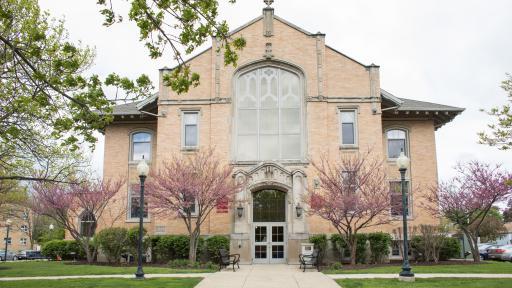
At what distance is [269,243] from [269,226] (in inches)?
34.3

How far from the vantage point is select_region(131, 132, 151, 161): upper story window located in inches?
1185

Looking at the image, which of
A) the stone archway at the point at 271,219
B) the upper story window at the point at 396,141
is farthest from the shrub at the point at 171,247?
the upper story window at the point at 396,141

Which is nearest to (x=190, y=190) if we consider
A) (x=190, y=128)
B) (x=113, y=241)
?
(x=113, y=241)

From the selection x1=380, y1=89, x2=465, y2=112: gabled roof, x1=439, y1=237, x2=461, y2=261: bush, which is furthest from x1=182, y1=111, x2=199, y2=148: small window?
x1=439, y1=237, x2=461, y2=261: bush

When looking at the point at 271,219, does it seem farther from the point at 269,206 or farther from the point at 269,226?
the point at 269,206

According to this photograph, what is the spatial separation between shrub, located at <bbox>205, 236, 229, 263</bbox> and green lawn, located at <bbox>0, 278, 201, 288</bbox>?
26.1 feet

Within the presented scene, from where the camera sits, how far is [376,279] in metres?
16.7

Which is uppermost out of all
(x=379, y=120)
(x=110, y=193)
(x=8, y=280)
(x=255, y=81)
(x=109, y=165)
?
(x=255, y=81)

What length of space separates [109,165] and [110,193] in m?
3.60

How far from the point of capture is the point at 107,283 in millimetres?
15867

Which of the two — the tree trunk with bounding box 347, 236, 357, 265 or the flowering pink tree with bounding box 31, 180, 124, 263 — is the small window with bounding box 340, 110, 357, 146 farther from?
the flowering pink tree with bounding box 31, 180, 124, 263

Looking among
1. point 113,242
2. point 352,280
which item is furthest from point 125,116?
point 352,280

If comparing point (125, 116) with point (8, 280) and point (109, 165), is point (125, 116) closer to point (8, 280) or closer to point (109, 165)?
point (109, 165)

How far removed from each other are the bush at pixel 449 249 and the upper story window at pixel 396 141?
5.68 meters
